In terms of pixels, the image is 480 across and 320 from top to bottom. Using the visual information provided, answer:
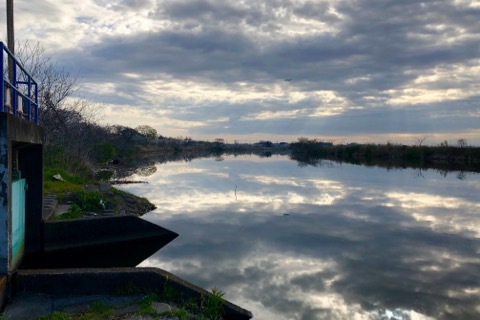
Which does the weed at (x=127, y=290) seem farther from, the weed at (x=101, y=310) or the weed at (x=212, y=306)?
the weed at (x=212, y=306)

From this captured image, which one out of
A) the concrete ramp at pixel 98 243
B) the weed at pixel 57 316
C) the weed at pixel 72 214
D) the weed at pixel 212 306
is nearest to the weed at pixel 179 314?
the weed at pixel 212 306

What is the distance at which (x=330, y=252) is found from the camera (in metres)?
12.2

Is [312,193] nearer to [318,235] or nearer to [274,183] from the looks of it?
[274,183]

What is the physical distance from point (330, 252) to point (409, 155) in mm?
53924

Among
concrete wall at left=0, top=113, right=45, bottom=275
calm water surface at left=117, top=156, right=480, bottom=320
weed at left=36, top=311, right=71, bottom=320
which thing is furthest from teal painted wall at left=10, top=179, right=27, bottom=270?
calm water surface at left=117, top=156, right=480, bottom=320

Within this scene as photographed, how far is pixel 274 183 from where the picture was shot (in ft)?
101

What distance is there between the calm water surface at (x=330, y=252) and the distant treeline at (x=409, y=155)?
3008 centimetres

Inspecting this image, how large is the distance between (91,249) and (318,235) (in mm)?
7470

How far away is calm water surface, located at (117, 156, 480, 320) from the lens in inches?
335

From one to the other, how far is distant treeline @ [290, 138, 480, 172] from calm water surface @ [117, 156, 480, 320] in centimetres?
3008

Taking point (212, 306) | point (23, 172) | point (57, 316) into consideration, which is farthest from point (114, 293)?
point (23, 172)

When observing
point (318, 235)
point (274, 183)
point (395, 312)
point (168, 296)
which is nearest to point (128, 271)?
point (168, 296)

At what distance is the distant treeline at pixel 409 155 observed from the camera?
52.5 metres

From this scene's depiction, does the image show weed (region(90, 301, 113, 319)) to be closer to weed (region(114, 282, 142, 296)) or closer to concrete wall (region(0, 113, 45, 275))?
weed (region(114, 282, 142, 296))
